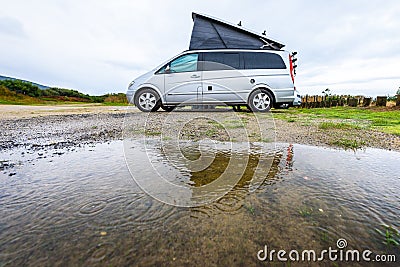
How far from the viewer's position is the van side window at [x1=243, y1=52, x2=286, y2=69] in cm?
654

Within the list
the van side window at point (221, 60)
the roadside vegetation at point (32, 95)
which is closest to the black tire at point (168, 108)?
the van side window at point (221, 60)

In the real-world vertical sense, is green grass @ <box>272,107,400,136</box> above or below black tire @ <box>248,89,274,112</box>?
below

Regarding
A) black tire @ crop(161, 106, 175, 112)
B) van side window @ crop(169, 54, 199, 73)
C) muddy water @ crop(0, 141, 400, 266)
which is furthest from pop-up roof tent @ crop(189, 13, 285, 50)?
muddy water @ crop(0, 141, 400, 266)

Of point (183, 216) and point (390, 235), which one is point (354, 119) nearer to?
point (390, 235)

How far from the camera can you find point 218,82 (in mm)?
6555

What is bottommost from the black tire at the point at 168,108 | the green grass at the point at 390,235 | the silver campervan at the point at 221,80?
the green grass at the point at 390,235

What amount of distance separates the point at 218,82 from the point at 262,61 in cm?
151

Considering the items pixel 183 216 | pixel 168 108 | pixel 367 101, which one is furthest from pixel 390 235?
pixel 367 101

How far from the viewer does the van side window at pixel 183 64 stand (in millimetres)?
6500

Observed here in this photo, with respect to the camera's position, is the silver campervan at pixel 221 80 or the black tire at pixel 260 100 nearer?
the silver campervan at pixel 221 80

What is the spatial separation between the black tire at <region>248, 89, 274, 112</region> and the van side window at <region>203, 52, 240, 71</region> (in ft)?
3.37

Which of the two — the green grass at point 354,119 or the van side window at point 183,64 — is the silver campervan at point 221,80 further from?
the green grass at point 354,119

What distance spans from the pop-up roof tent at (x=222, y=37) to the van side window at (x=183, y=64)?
3.16 feet

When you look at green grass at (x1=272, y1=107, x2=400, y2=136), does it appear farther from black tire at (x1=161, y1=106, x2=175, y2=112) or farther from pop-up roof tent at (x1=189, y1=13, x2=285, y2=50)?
black tire at (x1=161, y1=106, x2=175, y2=112)
